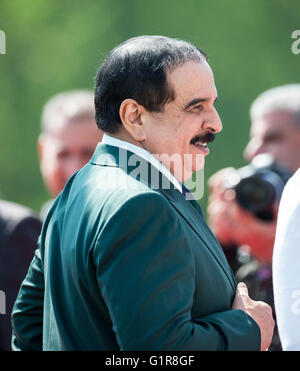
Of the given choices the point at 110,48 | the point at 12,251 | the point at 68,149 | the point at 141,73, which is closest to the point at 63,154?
the point at 68,149

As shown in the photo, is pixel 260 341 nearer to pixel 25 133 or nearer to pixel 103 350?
pixel 103 350

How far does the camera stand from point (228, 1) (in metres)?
9.02

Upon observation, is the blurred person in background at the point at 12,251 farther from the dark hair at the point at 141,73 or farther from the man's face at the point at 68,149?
the dark hair at the point at 141,73

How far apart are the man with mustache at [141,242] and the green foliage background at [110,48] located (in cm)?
660

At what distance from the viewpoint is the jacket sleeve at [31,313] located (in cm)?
202

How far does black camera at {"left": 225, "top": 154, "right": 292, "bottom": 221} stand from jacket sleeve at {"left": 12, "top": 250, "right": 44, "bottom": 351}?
1374 mm

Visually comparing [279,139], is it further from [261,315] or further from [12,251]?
[261,315]

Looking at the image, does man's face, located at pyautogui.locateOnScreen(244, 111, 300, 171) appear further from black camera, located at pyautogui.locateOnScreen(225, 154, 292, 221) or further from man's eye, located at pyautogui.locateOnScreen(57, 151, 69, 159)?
man's eye, located at pyautogui.locateOnScreen(57, 151, 69, 159)

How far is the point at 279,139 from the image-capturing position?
3662 millimetres

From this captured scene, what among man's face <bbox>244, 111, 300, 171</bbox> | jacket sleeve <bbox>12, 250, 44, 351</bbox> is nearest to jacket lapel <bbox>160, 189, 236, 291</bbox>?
jacket sleeve <bbox>12, 250, 44, 351</bbox>

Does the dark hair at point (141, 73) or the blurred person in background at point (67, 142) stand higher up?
the dark hair at point (141, 73)

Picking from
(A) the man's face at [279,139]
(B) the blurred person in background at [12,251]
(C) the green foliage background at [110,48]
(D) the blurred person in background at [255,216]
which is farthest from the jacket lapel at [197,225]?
(C) the green foliage background at [110,48]

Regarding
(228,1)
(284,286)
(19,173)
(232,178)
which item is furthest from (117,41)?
(284,286)

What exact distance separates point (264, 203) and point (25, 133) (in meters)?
6.34
